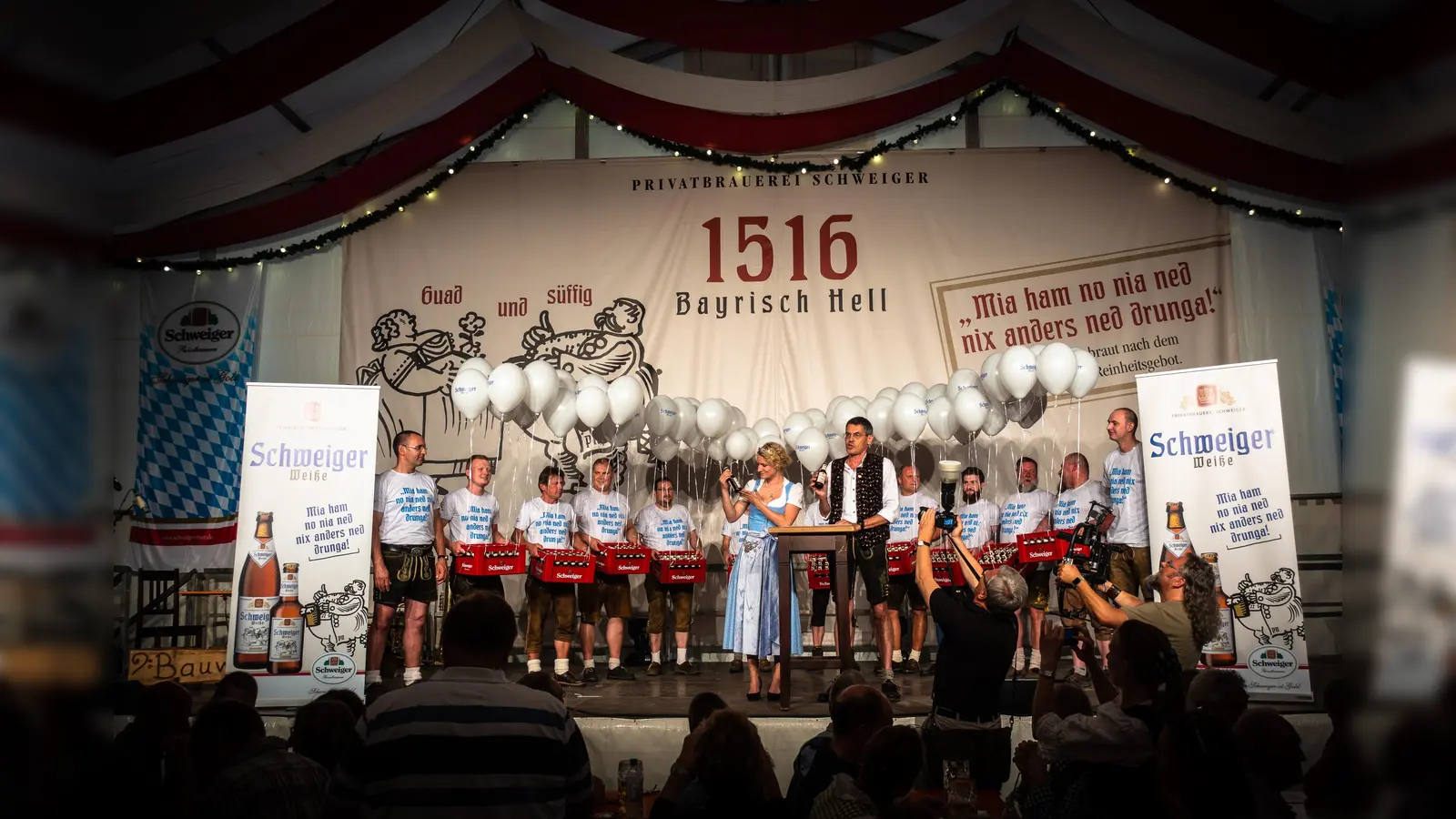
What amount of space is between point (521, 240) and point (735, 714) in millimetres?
7340

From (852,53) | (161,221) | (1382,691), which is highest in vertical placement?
(852,53)

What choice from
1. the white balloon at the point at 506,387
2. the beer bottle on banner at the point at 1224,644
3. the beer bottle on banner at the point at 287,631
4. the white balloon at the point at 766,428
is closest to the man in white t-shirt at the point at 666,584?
the white balloon at the point at 766,428

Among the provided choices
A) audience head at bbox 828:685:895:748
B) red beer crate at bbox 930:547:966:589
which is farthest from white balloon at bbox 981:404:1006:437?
audience head at bbox 828:685:895:748

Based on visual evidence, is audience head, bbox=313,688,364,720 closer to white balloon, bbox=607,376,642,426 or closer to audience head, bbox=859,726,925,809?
audience head, bbox=859,726,925,809

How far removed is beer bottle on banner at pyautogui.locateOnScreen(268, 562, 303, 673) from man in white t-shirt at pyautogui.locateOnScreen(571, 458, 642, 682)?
6.07ft

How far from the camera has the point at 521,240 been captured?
372 inches

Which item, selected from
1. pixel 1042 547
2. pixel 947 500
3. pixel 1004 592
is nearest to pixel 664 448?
pixel 1042 547

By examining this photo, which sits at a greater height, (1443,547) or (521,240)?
(521,240)

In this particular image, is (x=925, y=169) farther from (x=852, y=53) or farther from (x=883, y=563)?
(x=883, y=563)

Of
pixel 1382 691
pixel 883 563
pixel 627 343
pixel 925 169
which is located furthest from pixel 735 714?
pixel 925 169

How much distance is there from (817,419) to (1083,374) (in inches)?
78.3

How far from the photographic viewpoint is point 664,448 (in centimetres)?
841

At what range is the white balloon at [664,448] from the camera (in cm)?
838

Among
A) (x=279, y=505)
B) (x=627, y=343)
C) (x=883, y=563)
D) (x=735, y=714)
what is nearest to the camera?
(x=735, y=714)
